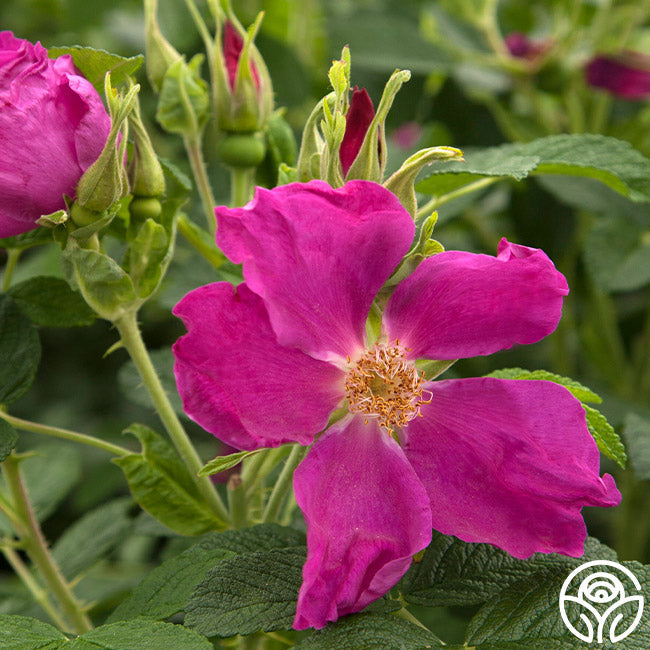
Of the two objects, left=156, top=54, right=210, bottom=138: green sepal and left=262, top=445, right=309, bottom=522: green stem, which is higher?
left=156, top=54, right=210, bottom=138: green sepal

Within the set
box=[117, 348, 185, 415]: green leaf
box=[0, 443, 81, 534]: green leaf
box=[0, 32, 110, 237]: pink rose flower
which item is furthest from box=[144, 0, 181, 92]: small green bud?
box=[0, 443, 81, 534]: green leaf

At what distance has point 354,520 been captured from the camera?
0.72 m

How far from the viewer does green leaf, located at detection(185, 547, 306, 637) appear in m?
0.70

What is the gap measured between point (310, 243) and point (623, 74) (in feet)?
3.56

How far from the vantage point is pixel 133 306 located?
859 millimetres

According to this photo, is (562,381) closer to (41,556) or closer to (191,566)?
(191,566)

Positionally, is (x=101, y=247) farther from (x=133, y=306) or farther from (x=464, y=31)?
(x=464, y=31)

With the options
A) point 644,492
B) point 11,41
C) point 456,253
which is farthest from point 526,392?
point 644,492

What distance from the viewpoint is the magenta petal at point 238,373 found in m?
0.68

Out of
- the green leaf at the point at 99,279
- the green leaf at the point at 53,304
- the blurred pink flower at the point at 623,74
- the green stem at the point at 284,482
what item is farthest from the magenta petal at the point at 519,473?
the blurred pink flower at the point at 623,74

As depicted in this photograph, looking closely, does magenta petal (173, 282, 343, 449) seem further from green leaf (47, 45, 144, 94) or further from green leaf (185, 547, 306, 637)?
green leaf (47, 45, 144, 94)

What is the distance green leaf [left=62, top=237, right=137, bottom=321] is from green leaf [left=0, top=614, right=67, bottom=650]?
0.28 meters

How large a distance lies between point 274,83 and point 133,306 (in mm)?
906

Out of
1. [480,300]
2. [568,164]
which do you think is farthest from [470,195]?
[480,300]
